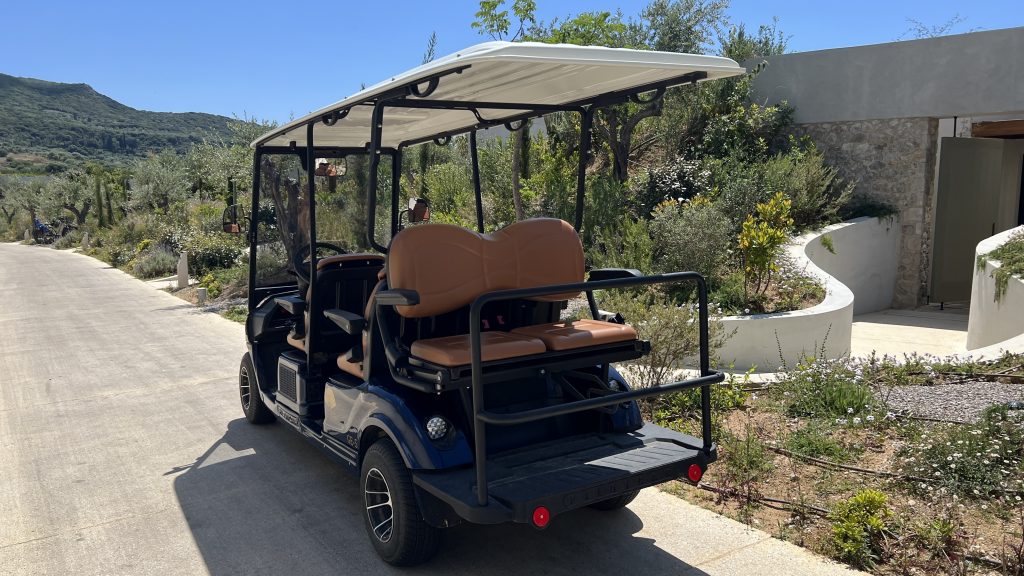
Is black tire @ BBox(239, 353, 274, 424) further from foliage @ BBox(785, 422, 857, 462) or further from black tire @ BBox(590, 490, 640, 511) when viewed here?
foliage @ BBox(785, 422, 857, 462)

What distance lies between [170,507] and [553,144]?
37.0 ft

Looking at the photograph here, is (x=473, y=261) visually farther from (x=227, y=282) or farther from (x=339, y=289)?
(x=227, y=282)

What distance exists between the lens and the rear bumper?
2771 millimetres

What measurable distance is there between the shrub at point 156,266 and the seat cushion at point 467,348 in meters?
16.8

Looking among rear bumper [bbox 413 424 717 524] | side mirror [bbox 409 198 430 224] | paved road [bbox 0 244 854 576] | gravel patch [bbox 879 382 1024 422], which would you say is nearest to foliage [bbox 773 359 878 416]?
gravel patch [bbox 879 382 1024 422]

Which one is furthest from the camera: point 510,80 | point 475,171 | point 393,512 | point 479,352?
point 475,171

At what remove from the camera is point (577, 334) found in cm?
343

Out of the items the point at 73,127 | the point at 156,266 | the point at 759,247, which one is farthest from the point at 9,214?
the point at 73,127

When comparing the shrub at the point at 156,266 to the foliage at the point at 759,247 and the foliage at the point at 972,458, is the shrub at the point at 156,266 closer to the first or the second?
the foliage at the point at 759,247

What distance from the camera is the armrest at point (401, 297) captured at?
3078mm

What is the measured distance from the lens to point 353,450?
363 centimetres

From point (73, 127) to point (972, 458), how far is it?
126m

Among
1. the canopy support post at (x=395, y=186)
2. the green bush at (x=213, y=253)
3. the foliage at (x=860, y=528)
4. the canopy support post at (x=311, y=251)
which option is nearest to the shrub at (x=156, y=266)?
the green bush at (x=213, y=253)

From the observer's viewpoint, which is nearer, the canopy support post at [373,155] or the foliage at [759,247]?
the canopy support post at [373,155]
